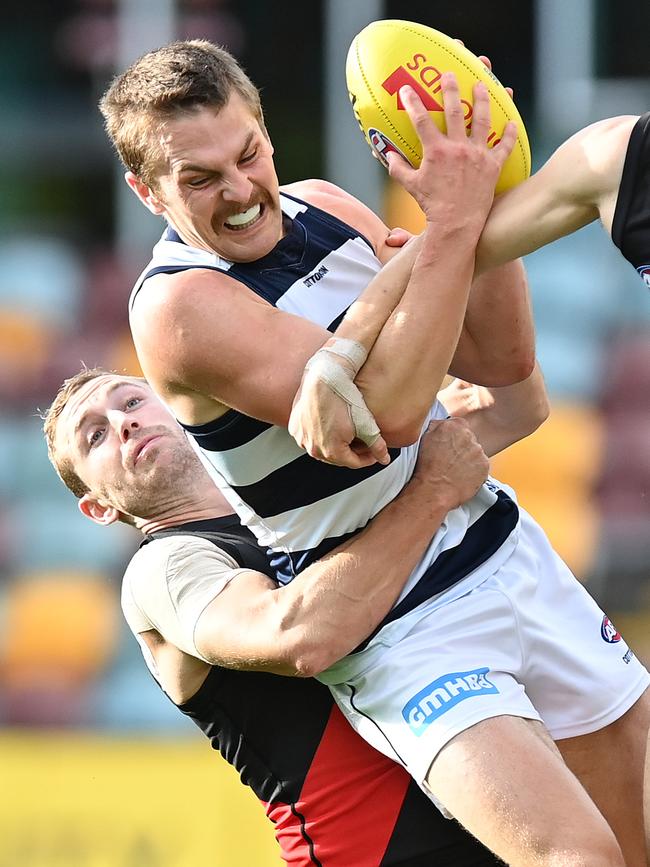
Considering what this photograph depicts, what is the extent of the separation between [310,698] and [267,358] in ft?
3.28

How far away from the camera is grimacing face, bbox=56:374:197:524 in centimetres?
386

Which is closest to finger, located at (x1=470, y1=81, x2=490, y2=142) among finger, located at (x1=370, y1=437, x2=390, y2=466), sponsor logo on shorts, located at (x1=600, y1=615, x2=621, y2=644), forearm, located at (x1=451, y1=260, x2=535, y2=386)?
forearm, located at (x1=451, y1=260, x2=535, y2=386)

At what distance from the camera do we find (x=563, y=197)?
9.43 feet

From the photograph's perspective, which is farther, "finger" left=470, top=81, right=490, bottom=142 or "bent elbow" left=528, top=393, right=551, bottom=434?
"bent elbow" left=528, top=393, right=551, bottom=434

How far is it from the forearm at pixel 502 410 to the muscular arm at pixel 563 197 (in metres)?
0.72

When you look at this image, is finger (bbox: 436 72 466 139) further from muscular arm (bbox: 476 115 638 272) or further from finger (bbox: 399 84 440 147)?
muscular arm (bbox: 476 115 638 272)

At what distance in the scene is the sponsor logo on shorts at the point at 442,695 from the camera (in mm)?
3111

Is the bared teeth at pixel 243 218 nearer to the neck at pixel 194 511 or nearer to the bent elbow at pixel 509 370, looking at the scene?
the bent elbow at pixel 509 370

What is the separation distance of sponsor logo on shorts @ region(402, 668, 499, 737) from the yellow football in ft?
3.52

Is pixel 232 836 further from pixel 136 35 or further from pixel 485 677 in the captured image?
pixel 136 35

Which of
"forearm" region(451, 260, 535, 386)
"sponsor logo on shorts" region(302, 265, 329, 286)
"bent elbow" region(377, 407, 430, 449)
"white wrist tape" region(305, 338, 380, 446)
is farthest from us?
"forearm" region(451, 260, 535, 386)

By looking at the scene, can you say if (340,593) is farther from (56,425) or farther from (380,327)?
(56,425)

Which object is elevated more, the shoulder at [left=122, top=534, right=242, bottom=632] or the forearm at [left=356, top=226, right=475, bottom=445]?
the forearm at [left=356, top=226, right=475, bottom=445]

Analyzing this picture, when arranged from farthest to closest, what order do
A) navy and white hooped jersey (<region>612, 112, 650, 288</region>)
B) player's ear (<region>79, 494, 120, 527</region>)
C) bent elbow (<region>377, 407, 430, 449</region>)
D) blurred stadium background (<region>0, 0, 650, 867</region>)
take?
blurred stadium background (<region>0, 0, 650, 867</region>) → player's ear (<region>79, 494, 120, 527</region>) → bent elbow (<region>377, 407, 430, 449</region>) → navy and white hooped jersey (<region>612, 112, 650, 288</region>)
